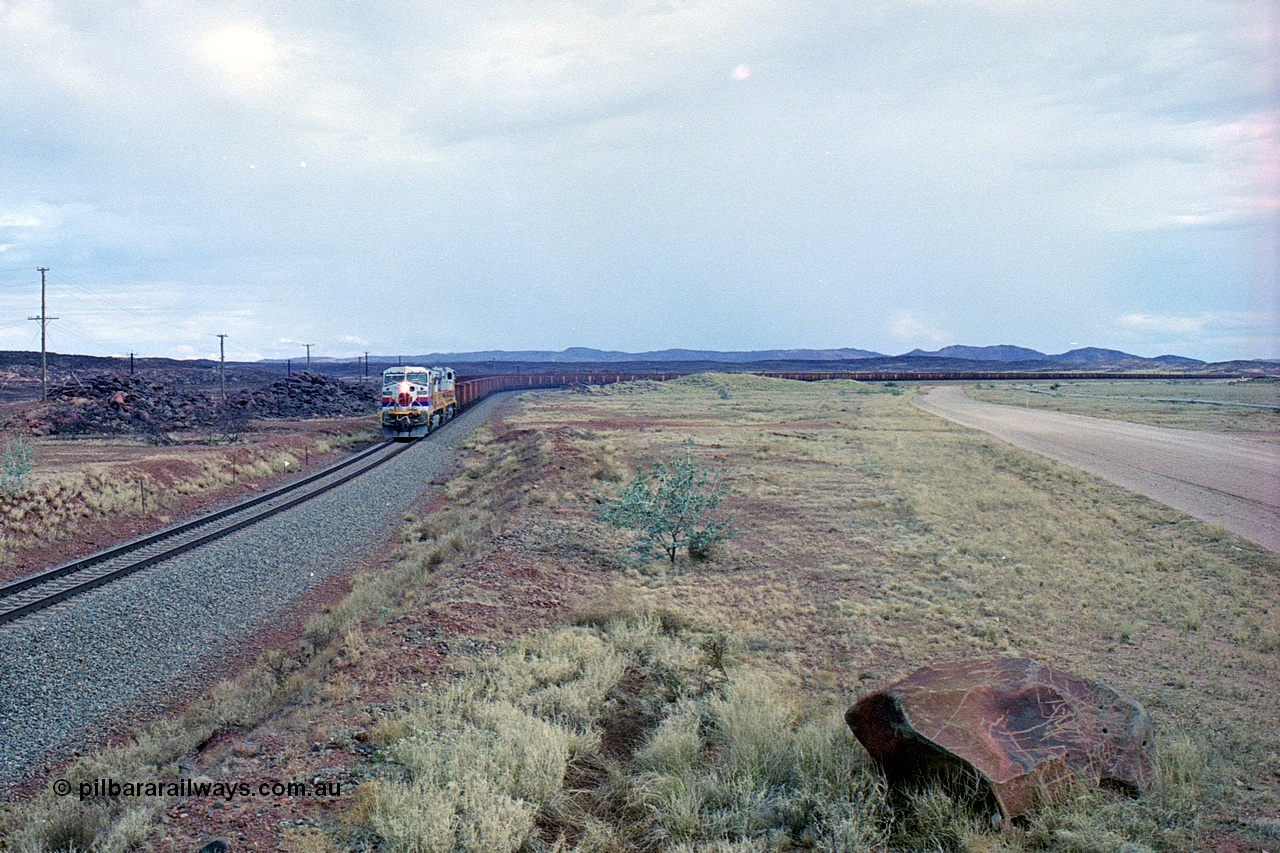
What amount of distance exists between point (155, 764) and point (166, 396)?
50.5 metres

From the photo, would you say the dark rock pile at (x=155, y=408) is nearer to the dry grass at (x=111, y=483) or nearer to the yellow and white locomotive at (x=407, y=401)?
the dry grass at (x=111, y=483)

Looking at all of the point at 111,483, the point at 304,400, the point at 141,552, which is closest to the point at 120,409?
the point at 304,400

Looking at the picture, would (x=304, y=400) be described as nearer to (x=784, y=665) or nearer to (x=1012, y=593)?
(x=1012, y=593)

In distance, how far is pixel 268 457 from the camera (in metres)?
29.3

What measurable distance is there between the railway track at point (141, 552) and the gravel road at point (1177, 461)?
785 inches

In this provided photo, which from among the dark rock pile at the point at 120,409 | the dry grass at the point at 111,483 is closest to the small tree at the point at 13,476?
the dry grass at the point at 111,483

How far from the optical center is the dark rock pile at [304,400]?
56556mm

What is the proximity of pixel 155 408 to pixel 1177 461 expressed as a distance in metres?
49.0

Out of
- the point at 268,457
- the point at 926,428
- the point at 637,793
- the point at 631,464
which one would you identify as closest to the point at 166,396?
the point at 268,457

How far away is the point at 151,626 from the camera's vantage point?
11219mm

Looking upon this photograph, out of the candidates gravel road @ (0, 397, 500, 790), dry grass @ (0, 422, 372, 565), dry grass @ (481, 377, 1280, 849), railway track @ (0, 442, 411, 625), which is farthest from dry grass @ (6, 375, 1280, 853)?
dry grass @ (0, 422, 372, 565)

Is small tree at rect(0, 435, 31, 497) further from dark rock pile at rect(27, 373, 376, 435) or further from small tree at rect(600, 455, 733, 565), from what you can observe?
dark rock pile at rect(27, 373, 376, 435)

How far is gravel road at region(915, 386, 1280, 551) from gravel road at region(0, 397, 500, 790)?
17.2 meters

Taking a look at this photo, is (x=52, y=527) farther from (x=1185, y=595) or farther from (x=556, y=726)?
(x=1185, y=595)
